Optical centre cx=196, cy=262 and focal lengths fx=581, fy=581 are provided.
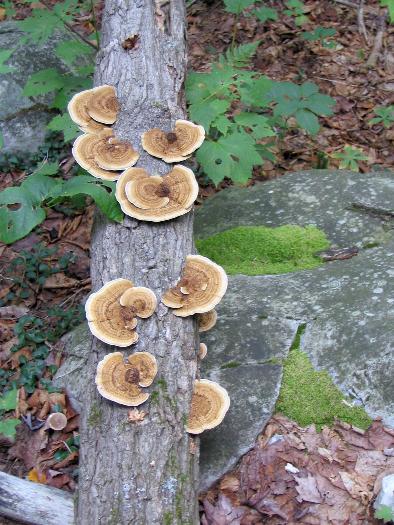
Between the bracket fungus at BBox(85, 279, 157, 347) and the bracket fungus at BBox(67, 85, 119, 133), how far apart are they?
1.53m

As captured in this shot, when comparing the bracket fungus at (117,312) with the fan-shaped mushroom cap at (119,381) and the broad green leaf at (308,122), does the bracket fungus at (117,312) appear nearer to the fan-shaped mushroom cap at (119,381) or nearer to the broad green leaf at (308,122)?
the fan-shaped mushroom cap at (119,381)

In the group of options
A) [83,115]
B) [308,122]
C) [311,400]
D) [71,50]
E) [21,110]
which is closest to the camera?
[311,400]

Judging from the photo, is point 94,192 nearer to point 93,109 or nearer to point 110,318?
point 110,318

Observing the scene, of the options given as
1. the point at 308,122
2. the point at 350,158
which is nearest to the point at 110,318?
the point at 308,122

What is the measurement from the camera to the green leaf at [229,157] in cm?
497

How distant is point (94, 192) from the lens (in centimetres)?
367

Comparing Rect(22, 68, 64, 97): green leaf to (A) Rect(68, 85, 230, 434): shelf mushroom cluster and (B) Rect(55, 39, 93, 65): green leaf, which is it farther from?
(A) Rect(68, 85, 230, 434): shelf mushroom cluster

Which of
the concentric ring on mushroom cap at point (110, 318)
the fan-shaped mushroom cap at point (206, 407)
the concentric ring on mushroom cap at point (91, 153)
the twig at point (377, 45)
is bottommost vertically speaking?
the twig at point (377, 45)

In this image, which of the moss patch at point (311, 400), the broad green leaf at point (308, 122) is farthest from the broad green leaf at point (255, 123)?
the moss patch at point (311, 400)

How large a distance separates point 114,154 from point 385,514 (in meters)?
2.88

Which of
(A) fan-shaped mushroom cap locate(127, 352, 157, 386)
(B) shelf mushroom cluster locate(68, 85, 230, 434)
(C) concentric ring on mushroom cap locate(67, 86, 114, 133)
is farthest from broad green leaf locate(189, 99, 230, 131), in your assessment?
(A) fan-shaped mushroom cap locate(127, 352, 157, 386)

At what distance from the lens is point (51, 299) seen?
19.3ft

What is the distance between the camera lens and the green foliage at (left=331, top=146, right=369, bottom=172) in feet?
24.0

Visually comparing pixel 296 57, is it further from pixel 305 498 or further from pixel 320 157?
pixel 305 498
